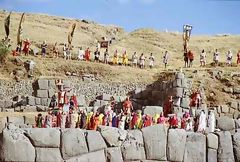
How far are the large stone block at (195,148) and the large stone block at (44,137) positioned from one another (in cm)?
273

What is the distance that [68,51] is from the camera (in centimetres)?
3575

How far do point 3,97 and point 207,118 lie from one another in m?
14.7

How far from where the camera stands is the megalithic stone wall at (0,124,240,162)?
9180 millimetres

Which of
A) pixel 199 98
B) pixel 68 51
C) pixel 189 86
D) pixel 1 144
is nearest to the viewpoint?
pixel 1 144

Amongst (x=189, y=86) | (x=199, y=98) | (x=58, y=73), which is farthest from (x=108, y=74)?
(x=199, y=98)

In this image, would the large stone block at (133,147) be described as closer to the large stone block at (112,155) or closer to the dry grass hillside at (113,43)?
the large stone block at (112,155)

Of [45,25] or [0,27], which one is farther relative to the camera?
[45,25]

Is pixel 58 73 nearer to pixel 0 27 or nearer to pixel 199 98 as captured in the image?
pixel 199 98

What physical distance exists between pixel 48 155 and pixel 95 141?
963 mm

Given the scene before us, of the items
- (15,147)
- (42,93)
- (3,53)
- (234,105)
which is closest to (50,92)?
(42,93)

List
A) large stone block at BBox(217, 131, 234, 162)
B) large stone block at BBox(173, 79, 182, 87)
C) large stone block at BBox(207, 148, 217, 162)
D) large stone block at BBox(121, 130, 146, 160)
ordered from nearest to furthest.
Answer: large stone block at BBox(121, 130, 146, 160), large stone block at BBox(207, 148, 217, 162), large stone block at BBox(217, 131, 234, 162), large stone block at BBox(173, 79, 182, 87)

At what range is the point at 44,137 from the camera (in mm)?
9312

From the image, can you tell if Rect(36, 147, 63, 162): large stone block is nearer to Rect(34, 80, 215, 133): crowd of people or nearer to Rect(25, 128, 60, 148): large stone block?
Rect(25, 128, 60, 148): large stone block

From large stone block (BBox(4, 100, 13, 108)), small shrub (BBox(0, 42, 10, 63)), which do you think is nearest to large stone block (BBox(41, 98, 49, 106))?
large stone block (BBox(4, 100, 13, 108))
